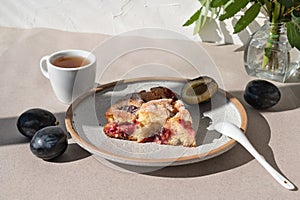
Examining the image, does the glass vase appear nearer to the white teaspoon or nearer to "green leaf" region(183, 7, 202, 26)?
"green leaf" region(183, 7, 202, 26)

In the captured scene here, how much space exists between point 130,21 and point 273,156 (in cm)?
68

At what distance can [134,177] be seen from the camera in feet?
2.81

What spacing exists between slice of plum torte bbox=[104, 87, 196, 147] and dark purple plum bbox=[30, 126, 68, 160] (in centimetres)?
10

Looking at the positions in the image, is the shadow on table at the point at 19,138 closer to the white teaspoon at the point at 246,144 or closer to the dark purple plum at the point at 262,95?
the white teaspoon at the point at 246,144

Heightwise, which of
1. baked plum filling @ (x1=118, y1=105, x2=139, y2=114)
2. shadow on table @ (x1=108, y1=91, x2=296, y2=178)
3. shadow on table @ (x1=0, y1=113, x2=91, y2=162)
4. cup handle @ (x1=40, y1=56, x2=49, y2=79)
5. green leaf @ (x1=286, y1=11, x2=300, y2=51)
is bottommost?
shadow on table @ (x1=0, y1=113, x2=91, y2=162)

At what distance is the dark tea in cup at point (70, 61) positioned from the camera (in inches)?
43.5

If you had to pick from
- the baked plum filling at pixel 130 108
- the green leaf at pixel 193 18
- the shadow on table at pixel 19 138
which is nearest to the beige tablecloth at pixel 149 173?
the shadow on table at pixel 19 138

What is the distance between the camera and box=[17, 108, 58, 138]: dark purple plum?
94 centimetres

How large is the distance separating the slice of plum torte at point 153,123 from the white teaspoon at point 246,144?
59mm

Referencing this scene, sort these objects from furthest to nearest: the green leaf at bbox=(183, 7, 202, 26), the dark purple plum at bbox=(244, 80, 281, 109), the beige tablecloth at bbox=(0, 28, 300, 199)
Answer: the green leaf at bbox=(183, 7, 202, 26) < the dark purple plum at bbox=(244, 80, 281, 109) < the beige tablecloth at bbox=(0, 28, 300, 199)

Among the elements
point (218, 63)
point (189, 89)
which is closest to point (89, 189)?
point (189, 89)

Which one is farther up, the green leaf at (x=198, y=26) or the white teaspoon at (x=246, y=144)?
the white teaspoon at (x=246, y=144)

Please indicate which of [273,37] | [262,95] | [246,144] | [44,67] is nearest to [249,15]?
[273,37]

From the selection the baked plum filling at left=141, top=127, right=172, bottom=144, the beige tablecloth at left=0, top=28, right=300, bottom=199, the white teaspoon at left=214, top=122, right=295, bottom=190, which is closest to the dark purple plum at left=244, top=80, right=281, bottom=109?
the beige tablecloth at left=0, top=28, right=300, bottom=199
